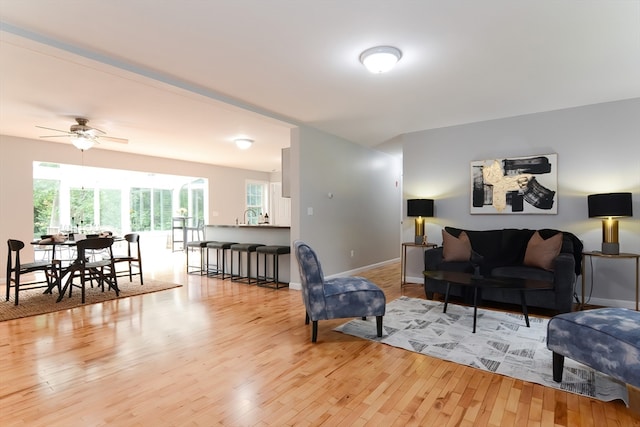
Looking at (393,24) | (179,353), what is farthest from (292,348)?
(393,24)

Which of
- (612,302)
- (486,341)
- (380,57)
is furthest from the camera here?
(612,302)

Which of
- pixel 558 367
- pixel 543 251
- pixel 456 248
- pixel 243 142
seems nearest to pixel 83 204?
pixel 243 142

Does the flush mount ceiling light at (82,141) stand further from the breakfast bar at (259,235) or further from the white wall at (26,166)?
the breakfast bar at (259,235)

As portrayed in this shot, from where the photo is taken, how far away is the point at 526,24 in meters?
2.43

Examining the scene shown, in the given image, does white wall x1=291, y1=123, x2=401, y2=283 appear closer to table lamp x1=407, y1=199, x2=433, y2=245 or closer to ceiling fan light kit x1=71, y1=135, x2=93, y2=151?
table lamp x1=407, y1=199, x2=433, y2=245

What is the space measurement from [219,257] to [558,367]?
5.54m

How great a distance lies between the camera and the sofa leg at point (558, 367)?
7.34ft

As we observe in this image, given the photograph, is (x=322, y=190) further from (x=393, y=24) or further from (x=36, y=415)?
(x=36, y=415)

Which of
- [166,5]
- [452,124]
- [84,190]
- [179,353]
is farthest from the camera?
[84,190]

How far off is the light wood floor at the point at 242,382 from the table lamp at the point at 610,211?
2.53 metres

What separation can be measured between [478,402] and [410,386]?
1.38 feet

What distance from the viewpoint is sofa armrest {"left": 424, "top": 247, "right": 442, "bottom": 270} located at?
4.47 meters

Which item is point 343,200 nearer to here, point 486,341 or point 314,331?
point 314,331

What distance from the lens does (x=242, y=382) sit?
7.43 feet
